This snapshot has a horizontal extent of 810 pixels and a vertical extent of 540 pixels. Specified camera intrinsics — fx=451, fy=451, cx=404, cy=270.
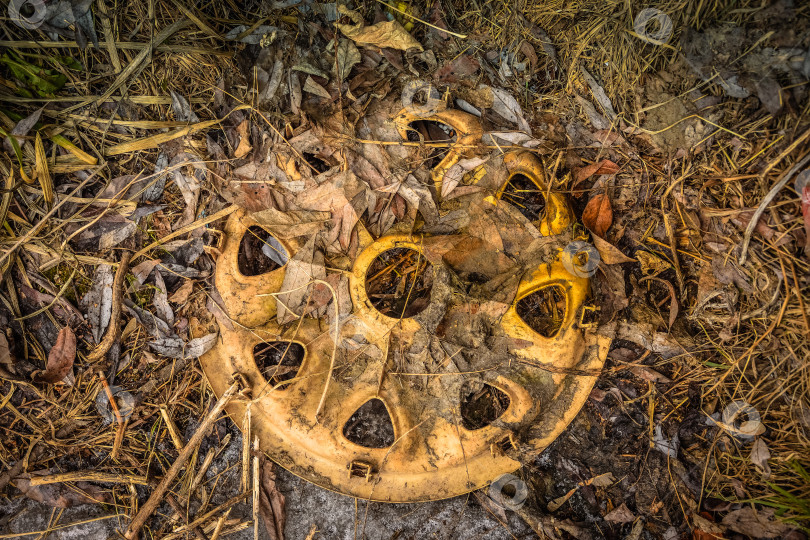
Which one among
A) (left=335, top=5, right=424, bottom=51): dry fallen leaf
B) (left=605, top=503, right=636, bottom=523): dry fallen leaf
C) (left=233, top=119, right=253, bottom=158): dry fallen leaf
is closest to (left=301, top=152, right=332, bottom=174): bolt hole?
(left=233, top=119, right=253, bottom=158): dry fallen leaf

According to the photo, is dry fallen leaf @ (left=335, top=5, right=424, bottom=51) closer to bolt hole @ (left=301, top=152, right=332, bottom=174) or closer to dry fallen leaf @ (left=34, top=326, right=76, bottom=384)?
bolt hole @ (left=301, top=152, right=332, bottom=174)

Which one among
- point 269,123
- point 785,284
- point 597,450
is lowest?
point 597,450

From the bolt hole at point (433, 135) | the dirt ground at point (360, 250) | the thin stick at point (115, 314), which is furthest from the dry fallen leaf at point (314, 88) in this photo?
the thin stick at point (115, 314)

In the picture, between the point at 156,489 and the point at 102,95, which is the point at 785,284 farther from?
the point at 102,95

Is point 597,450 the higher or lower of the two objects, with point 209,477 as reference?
higher

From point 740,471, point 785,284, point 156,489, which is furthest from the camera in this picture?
point 156,489

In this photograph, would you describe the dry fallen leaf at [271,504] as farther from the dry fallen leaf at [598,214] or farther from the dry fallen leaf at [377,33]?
the dry fallen leaf at [377,33]

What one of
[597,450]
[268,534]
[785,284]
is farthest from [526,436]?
[268,534]
